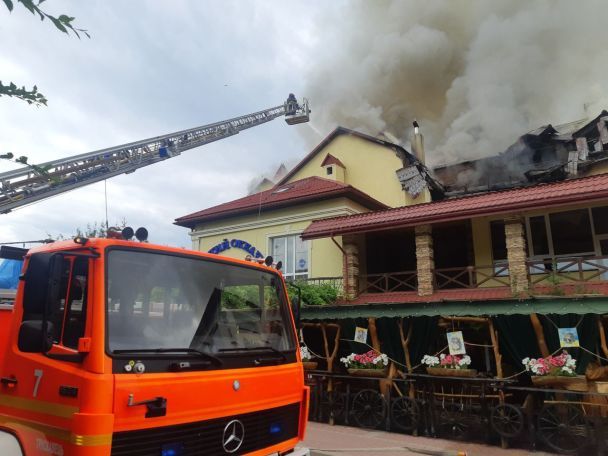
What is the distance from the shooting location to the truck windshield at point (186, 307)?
313cm

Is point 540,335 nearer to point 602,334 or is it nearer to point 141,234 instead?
point 602,334

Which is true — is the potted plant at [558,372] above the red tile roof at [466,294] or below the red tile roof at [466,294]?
below

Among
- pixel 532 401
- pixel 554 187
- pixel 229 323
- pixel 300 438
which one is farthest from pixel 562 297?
pixel 229 323

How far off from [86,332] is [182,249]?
98cm

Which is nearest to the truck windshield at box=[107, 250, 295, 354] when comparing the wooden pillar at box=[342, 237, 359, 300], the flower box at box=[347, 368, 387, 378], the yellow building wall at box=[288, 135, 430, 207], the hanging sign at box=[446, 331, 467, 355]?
the hanging sign at box=[446, 331, 467, 355]

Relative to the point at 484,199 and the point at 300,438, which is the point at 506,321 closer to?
the point at 484,199

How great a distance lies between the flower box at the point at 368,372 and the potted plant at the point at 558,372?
10.1 feet

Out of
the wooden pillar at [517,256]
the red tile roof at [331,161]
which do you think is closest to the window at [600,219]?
the wooden pillar at [517,256]

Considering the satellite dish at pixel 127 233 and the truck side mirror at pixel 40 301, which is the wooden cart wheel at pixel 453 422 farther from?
the truck side mirror at pixel 40 301

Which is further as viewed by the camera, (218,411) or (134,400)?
(218,411)

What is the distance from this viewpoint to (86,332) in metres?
2.96

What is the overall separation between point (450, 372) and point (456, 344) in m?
0.57

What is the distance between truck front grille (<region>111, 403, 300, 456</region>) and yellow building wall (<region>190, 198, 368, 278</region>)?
36.0 ft

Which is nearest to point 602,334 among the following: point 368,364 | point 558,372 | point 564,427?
point 558,372
